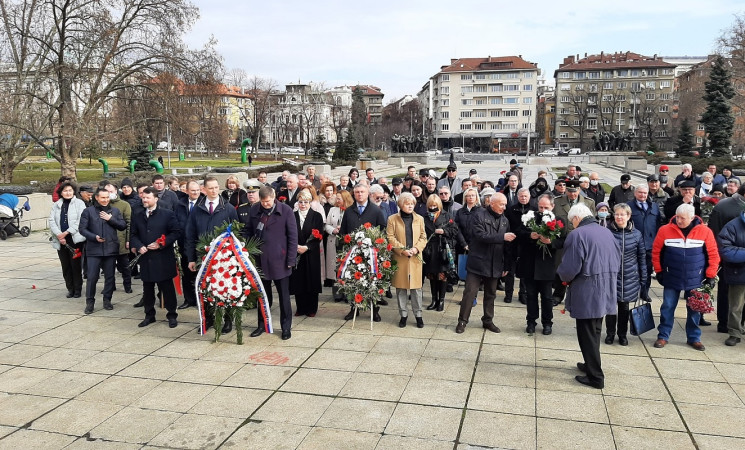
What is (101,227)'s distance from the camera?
8023 mm

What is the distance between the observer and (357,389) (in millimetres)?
5148

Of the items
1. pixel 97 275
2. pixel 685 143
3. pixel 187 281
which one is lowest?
pixel 187 281

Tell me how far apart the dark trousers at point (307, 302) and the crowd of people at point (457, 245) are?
0.02m

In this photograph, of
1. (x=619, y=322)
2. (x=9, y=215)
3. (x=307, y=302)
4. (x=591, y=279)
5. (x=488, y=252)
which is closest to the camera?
(x=591, y=279)

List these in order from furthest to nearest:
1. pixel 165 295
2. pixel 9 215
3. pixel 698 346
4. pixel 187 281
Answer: pixel 9 215 → pixel 187 281 → pixel 165 295 → pixel 698 346

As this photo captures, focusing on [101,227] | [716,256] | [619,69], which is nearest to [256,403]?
[101,227]

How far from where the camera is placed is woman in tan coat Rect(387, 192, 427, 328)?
6926 millimetres

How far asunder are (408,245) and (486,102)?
333 feet

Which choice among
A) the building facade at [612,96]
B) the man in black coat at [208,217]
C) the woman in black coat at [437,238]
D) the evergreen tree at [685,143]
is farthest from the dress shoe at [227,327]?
the building facade at [612,96]

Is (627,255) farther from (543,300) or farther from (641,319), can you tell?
(543,300)

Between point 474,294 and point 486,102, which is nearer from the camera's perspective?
point 474,294

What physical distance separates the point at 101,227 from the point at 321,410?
5.15 meters

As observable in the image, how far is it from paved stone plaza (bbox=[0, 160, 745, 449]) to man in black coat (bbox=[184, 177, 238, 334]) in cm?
101

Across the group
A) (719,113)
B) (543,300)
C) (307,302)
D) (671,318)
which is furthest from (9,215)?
(719,113)
